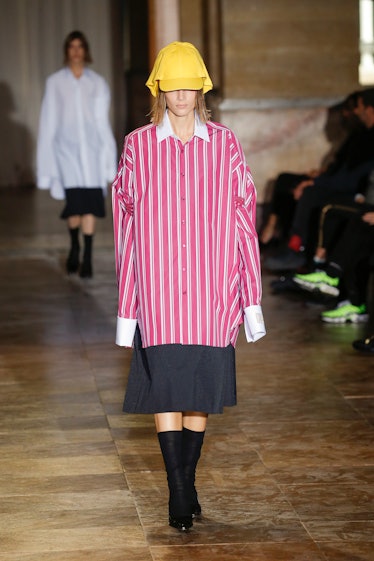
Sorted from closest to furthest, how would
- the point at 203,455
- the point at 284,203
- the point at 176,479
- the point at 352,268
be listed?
the point at 176,479 → the point at 203,455 → the point at 352,268 → the point at 284,203

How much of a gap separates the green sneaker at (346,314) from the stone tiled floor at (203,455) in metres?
0.10

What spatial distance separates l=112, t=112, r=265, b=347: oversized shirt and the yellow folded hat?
0.12m

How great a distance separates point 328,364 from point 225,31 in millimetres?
4956

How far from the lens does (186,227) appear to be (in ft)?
12.5

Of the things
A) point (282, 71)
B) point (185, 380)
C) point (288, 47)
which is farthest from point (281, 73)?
point (185, 380)

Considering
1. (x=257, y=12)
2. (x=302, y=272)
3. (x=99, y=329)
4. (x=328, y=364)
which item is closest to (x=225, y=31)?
(x=257, y=12)

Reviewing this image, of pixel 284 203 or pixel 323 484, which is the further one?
pixel 284 203

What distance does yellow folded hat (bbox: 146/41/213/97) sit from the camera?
3.74 m

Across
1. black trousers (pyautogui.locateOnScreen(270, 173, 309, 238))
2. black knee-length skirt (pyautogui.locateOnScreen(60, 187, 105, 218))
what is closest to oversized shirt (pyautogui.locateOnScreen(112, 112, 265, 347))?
black knee-length skirt (pyautogui.locateOnScreen(60, 187, 105, 218))

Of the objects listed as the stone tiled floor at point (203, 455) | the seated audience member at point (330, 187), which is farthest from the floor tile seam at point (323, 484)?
the seated audience member at point (330, 187)

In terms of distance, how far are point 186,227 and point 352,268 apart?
3613 millimetres

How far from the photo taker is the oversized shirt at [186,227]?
3.79m

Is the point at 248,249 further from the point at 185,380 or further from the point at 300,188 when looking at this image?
the point at 300,188

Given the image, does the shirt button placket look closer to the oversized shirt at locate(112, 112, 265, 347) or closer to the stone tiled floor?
the oversized shirt at locate(112, 112, 265, 347)
